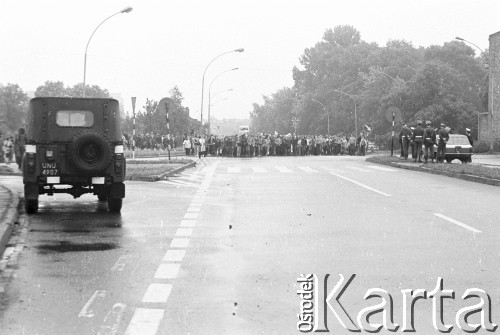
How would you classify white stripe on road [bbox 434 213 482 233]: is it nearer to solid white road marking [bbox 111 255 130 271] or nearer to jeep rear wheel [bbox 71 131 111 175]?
solid white road marking [bbox 111 255 130 271]

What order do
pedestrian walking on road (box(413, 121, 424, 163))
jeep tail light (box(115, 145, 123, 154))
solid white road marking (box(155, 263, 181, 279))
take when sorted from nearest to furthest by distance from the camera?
solid white road marking (box(155, 263, 181, 279)) < jeep tail light (box(115, 145, 123, 154)) < pedestrian walking on road (box(413, 121, 424, 163))

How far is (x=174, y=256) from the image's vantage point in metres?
9.38

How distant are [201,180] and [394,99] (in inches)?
2037

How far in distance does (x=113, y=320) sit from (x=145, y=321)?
0.24 meters

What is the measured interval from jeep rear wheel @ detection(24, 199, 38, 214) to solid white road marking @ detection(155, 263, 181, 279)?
5.89 m

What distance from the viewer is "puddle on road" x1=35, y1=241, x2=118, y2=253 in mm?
9922

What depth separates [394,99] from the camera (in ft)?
243

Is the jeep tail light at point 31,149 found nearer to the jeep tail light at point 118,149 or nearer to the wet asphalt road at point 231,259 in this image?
the wet asphalt road at point 231,259

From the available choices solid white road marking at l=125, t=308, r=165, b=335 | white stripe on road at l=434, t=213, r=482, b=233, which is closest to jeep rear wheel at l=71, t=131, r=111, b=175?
white stripe on road at l=434, t=213, r=482, b=233

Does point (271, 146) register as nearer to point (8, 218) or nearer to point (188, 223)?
point (188, 223)

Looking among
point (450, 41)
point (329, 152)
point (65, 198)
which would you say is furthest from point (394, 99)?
point (65, 198)

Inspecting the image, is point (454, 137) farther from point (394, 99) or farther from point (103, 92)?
point (103, 92)

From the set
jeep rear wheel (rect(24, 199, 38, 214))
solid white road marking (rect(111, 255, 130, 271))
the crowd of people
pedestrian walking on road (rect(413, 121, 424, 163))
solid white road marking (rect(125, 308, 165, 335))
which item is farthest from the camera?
the crowd of people

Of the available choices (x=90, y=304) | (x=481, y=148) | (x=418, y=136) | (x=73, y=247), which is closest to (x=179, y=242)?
(x=73, y=247)
